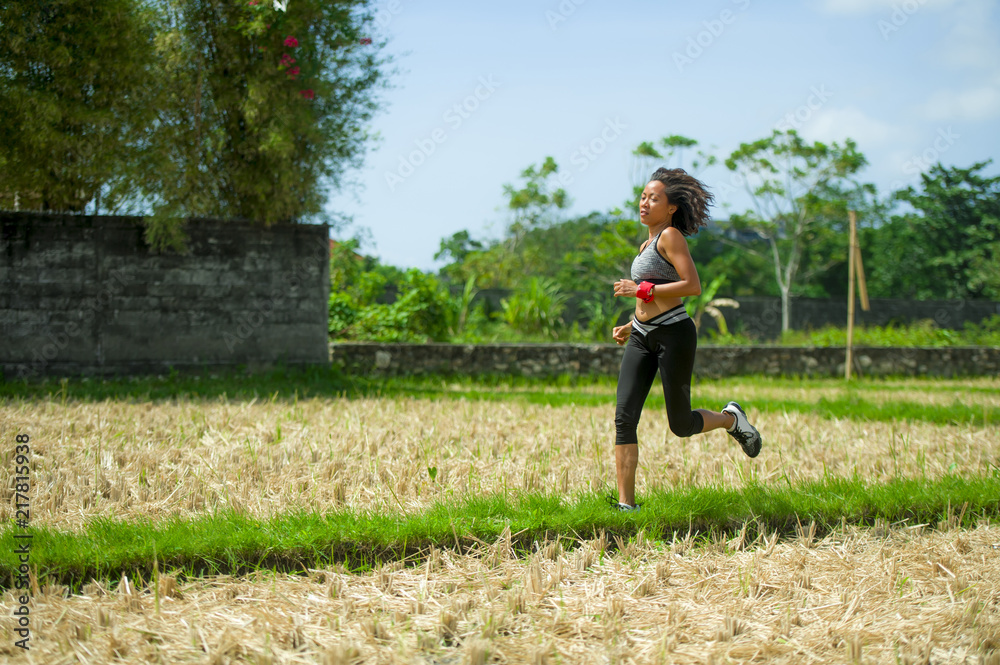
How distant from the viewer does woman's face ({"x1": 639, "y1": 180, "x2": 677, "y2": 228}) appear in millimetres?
3301

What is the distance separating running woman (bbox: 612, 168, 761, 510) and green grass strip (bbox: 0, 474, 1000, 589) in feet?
0.98

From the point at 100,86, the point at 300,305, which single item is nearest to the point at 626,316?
the point at 300,305

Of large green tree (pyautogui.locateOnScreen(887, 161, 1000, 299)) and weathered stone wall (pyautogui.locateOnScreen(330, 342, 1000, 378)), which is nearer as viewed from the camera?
weathered stone wall (pyautogui.locateOnScreen(330, 342, 1000, 378))

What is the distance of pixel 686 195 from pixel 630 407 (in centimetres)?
112

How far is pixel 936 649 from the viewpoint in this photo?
1.96 m

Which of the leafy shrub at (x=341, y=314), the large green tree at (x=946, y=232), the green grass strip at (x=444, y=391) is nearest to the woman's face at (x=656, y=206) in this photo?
the green grass strip at (x=444, y=391)

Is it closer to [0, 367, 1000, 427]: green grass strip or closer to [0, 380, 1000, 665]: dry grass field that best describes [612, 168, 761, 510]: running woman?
[0, 380, 1000, 665]: dry grass field

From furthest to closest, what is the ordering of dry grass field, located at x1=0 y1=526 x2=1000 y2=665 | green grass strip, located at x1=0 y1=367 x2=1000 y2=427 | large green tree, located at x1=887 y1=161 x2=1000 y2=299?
large green tree, located at x1=887 y1=161 x2=1000 y2=299 → green grass strip, located at x1=0 y1=367 x2=1000 y2=427 → dry grass field, located at x1=0 y1=526 x2=1000 y2=665

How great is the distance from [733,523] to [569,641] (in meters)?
1.43

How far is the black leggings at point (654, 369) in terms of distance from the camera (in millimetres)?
3219

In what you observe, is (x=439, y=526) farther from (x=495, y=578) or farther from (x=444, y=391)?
(x=444, y=391)

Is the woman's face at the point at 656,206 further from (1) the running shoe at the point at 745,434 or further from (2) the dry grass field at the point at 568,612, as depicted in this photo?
(2) the dry grass field at the point at 568,612

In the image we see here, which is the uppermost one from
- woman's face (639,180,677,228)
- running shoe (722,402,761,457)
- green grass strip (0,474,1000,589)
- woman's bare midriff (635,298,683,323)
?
woman's face (639,180,677,228)

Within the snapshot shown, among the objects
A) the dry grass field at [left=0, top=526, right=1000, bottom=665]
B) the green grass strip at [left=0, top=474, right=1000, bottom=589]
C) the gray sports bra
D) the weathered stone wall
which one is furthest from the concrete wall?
the dry grass field at [left=0, top=526, right=1000, bottom=665]
